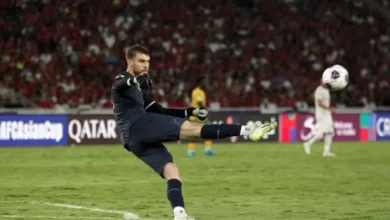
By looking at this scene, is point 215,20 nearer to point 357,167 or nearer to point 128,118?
point 357,167

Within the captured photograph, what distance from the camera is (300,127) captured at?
35250 millimetres

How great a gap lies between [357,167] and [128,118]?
1226cm

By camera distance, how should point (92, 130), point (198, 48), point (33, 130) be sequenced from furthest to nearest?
point (198, 48)
point (92, 130)
point (33, 130)

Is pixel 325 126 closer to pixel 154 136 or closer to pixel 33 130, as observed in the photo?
pixel 33 130

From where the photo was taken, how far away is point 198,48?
→ 128ft

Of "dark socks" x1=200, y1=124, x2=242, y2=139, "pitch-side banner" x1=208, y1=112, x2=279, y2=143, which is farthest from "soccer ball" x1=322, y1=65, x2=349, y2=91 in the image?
"pitch-side banner" x1=208, y1=112, x2=279, y2=143

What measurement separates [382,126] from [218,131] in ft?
90.2

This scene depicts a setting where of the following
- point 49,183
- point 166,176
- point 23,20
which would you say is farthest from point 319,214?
point 23,20

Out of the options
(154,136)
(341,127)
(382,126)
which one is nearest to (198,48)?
(341,127)

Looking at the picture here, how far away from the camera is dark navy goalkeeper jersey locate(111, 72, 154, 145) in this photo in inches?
413

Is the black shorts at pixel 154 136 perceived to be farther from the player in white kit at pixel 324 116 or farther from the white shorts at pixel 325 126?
the white shorts at pixel 325 126

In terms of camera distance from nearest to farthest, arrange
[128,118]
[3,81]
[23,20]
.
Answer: [128,118] < [3,81] < [23,20]

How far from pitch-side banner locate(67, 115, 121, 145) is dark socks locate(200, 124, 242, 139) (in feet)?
71.4

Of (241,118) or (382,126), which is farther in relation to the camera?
(382,126)
